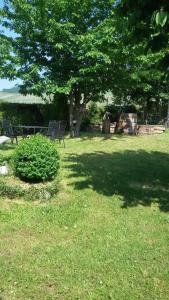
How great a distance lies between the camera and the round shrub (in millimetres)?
7992

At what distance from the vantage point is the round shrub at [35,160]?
7992 mm

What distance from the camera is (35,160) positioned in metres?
8.02

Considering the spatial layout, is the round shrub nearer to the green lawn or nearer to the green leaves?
the green lawn

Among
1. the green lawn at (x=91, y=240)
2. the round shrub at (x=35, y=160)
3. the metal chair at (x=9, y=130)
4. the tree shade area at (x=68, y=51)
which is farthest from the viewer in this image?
the tree shade area at (x=68, y=51)

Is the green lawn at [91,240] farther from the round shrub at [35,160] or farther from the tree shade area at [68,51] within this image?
the tree shade area at [68,51]

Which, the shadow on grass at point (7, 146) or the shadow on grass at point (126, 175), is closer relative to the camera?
the shadow on grass at point (126, 175)

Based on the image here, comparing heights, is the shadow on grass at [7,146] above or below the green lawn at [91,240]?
above

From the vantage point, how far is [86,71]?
17125 mm

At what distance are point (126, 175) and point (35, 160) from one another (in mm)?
3053

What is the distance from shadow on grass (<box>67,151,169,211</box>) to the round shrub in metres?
0.99

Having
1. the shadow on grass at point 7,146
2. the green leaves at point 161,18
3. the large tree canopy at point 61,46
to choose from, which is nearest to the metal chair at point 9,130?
the shadow on grass at point 7,146

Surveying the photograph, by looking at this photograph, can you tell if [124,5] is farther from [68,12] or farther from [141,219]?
[68,12]

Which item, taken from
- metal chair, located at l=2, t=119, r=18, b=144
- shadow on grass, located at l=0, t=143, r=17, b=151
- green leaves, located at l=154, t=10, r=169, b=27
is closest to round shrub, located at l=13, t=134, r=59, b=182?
green leaves, located at l=154, t=10, r=169, b=27

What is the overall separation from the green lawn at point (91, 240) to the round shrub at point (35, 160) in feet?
1.93
